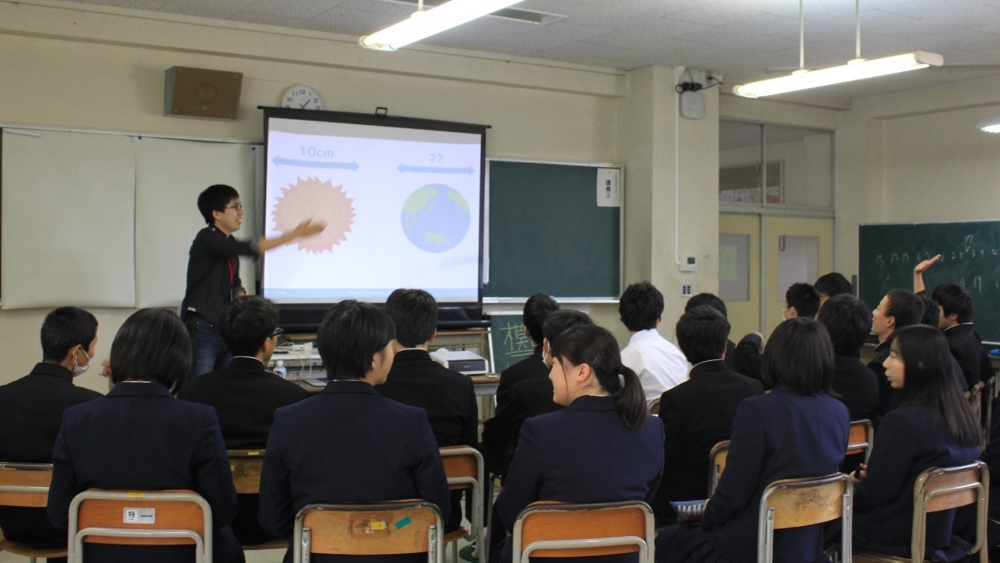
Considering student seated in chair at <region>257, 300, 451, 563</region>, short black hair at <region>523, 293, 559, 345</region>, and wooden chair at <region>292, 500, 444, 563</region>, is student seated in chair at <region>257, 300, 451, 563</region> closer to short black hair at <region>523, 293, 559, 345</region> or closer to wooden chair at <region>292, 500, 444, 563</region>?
wooden chair at <region>292, 500, 444, 563</region>

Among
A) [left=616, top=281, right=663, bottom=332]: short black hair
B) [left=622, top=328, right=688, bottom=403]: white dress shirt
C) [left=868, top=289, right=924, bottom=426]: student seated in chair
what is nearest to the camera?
[left=622, top=328, right=688, bottom=403]: white dress shirt

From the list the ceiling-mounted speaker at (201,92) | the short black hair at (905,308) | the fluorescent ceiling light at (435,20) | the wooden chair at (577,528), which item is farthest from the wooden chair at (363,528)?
the ceiling-mounted speaker at (201,92)

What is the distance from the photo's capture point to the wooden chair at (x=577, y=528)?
6.79ft

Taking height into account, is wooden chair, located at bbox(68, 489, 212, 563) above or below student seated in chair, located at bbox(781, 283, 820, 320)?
below

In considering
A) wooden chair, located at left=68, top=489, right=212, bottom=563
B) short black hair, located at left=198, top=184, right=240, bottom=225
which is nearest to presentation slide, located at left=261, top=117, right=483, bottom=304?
short black hair, located at left=198, top=184, right=240, bottom=225

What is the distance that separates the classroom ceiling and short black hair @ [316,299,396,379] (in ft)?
10.7

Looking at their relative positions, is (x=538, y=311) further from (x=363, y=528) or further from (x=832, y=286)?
(x=832, y=286)

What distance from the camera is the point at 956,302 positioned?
4.69 m

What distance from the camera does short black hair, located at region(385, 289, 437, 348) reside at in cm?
298

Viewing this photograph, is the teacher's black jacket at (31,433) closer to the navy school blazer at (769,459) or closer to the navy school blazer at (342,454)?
the navy school blazer at (342,454)

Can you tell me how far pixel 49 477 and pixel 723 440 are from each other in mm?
2003

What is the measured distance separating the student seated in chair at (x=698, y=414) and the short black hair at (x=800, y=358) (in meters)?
0.31

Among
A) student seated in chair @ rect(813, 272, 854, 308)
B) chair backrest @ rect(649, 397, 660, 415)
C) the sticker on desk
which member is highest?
student seated in chair @ rect(813, 272, 854, 308)

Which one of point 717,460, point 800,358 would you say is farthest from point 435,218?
point 800,358
